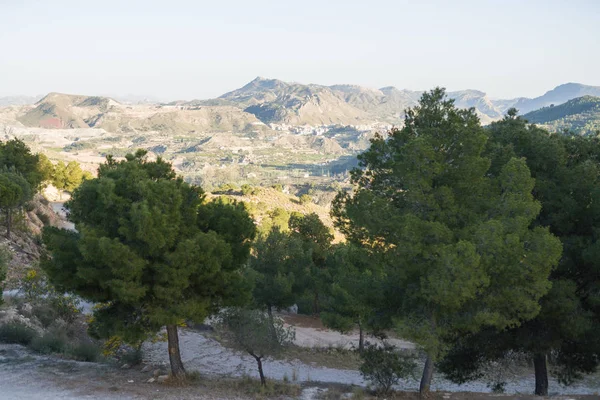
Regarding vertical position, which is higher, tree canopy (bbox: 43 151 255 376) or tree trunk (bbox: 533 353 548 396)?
tree canopy (bbox: 43 151 255 376)

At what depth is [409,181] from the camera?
11.0m

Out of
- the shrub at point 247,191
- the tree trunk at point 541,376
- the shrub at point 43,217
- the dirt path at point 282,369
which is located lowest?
the dirt path at point 282,369

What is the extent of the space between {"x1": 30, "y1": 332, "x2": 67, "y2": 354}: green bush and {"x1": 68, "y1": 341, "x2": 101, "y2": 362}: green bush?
407 millimetres

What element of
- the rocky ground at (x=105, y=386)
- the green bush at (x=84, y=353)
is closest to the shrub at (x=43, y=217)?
the green bush at (x=84, y=353)

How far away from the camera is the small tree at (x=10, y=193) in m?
25.3

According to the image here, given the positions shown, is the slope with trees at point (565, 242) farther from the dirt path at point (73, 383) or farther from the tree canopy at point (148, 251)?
the dirt path at point (73, 383)

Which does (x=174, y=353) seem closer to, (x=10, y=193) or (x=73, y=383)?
(x=73, y=383)

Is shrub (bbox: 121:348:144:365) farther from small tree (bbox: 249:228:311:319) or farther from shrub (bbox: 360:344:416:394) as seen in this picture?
small tree (bbox: 249:228:311:319)

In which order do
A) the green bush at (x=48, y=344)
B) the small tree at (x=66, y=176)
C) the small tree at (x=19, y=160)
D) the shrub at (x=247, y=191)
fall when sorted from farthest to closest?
the shrub at (x=247, y=191), the small tree at (x=66, y=176), the small tree at (x=19, y=160), the green bush at (x=48, y=344)

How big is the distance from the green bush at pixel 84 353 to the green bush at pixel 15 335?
1.65 metres

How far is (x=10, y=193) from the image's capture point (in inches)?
1003

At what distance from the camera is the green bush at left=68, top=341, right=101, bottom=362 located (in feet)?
51.2

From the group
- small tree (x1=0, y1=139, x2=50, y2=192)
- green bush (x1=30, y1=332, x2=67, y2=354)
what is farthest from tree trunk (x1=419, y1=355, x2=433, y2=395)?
small tree (x1=0, y1=139, x2=50, y2=192)

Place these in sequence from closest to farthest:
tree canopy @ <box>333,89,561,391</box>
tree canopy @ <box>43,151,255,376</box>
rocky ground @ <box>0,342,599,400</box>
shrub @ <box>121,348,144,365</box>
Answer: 1. tree canopy @ <box>333,89,561,391</box>
2. tree canopy @ <box>43,151,255,376</box>
3. rocky ground @ <box>0,342,599,400</box>
4. shrub @ <box>121,348,144,365</box>
